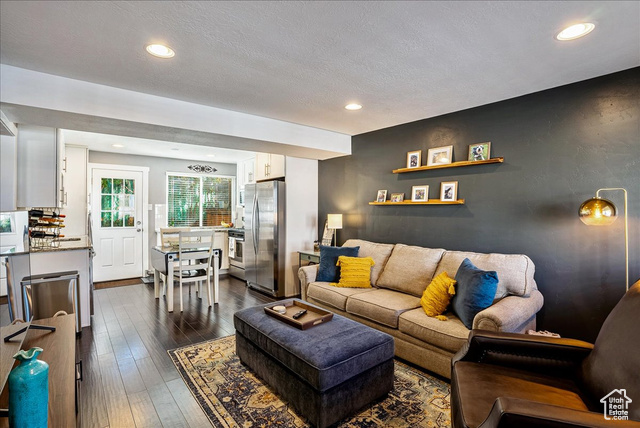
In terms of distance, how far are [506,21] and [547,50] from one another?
0.56m

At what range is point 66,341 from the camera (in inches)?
71.1

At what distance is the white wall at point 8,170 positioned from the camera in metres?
2.34

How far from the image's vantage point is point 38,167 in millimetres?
3166

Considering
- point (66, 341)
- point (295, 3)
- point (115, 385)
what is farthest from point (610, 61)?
point (115, 385)

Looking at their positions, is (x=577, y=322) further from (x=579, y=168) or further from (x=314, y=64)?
(x=314, y=64)

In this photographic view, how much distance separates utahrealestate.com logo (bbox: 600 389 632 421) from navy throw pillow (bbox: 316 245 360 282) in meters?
2.55

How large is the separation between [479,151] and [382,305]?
1.81 metres

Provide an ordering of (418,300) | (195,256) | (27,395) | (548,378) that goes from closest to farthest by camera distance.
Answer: (27,395) → (548,378) → (418,300) → (195,256)

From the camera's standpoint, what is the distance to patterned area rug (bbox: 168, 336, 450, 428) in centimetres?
197

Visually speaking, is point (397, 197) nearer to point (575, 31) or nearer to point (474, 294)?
point (474, 294)

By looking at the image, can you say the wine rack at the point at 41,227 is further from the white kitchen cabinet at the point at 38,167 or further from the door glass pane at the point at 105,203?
the door glass pane at the point at 105,203

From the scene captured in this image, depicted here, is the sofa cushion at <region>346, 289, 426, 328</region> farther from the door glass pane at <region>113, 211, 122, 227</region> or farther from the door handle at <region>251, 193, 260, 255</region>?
the door glass pane at <region>113, 211, 122, 227</region>

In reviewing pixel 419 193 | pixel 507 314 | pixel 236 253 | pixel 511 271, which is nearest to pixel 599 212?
pixel 511 271

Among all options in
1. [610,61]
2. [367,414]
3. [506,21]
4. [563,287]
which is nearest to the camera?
[506,21]
